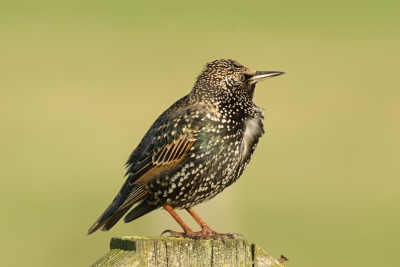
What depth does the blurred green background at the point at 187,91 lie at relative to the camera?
12.5 m

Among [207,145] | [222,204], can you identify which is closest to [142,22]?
[222,204]

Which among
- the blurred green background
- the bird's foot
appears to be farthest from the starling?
the blurred green background

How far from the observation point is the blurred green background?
1246 centimetres

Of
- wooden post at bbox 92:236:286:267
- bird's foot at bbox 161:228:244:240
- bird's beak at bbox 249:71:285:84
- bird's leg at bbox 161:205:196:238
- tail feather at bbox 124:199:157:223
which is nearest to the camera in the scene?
wooden post at bbox 92:236:286:267

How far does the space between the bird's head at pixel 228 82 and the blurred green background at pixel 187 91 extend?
6.18ft

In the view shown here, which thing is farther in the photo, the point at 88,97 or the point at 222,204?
the point at 88,97

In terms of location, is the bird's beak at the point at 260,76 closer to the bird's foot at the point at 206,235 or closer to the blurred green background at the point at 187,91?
the bird's foot at the point at 206,235

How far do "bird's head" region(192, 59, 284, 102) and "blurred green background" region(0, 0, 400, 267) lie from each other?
1.88 metres

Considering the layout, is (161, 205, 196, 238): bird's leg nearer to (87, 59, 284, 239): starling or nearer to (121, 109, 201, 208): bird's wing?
(87, 59, 284, 239): starling

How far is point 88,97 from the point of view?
2183cm

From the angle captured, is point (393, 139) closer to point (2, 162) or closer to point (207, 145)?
point (2, 162)

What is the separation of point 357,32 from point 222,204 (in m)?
19.1

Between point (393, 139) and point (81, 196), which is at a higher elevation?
point (81, 196)

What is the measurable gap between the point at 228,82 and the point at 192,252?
9.03ft
